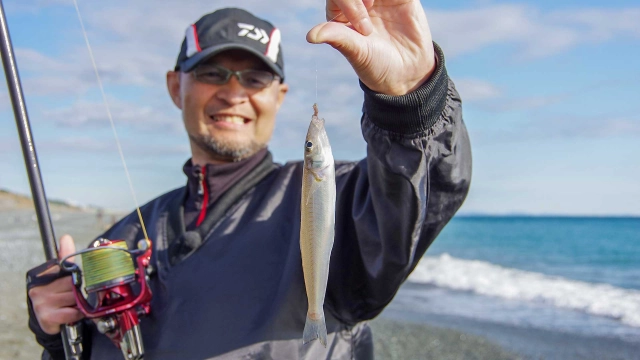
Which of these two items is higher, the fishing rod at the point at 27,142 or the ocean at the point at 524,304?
the fishing rod at the point at 27,142

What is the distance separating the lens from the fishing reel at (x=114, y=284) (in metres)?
2.87

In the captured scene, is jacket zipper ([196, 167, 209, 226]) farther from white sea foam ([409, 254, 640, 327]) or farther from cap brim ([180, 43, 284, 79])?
white sea foam ([409, 254, 640, 327])

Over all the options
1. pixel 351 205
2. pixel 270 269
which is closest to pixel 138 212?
pixel 270 269

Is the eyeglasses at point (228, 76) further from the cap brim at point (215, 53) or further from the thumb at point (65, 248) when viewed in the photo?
the thumb at point (65, 248)

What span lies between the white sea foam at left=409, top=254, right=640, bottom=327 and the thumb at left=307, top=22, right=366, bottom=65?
35.1 feet

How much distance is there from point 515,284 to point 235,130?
47.0 feet

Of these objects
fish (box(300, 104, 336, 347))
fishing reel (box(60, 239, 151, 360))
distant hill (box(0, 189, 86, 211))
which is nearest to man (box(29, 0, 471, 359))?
fishing reel (box(60, 239, 151, 360))

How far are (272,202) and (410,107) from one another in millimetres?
1245

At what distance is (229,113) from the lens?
366 centimetres

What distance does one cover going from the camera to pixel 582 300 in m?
12.8

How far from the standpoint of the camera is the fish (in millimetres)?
1926

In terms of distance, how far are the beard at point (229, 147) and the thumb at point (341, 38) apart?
75.1 inches

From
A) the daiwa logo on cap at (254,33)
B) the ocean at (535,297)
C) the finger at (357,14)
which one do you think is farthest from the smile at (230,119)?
the ocean at (535,297)

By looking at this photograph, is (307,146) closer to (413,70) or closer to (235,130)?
(413,70)
